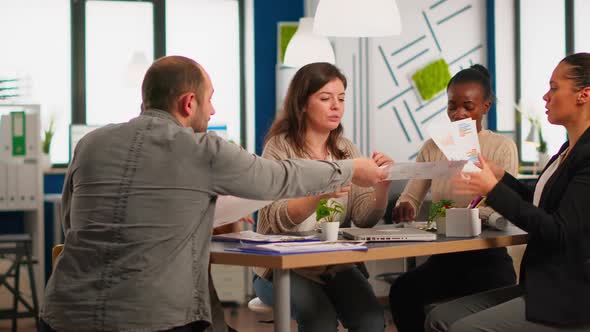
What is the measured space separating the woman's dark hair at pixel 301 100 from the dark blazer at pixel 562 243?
0.90 m

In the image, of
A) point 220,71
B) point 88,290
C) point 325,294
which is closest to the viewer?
point 88,290

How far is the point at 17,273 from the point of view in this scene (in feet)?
15.9

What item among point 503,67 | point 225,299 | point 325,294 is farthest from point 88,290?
point 503,67

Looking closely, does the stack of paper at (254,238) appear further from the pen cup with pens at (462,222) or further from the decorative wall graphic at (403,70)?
the decorative wall graphic at (403,70)

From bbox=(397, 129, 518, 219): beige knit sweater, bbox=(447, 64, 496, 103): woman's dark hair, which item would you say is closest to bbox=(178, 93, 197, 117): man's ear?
bbox=(397, 129, 518, 219): beige knit sweater

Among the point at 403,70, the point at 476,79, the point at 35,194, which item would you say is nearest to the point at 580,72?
the point at 476,79

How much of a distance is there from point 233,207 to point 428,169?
0.56 m

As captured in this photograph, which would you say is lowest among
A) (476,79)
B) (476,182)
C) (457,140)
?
(476,182)

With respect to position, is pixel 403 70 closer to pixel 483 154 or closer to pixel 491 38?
pixel 491 38

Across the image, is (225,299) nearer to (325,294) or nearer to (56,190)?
(56,190)

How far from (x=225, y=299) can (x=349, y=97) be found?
6.91ft

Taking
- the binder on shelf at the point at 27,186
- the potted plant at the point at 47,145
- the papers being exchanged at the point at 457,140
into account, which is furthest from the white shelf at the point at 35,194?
the papers being exchanged at the point at 457,140

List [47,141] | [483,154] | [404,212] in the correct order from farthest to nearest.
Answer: [47,141], [483,154], [404,212]

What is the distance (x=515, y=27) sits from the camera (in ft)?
25.0
